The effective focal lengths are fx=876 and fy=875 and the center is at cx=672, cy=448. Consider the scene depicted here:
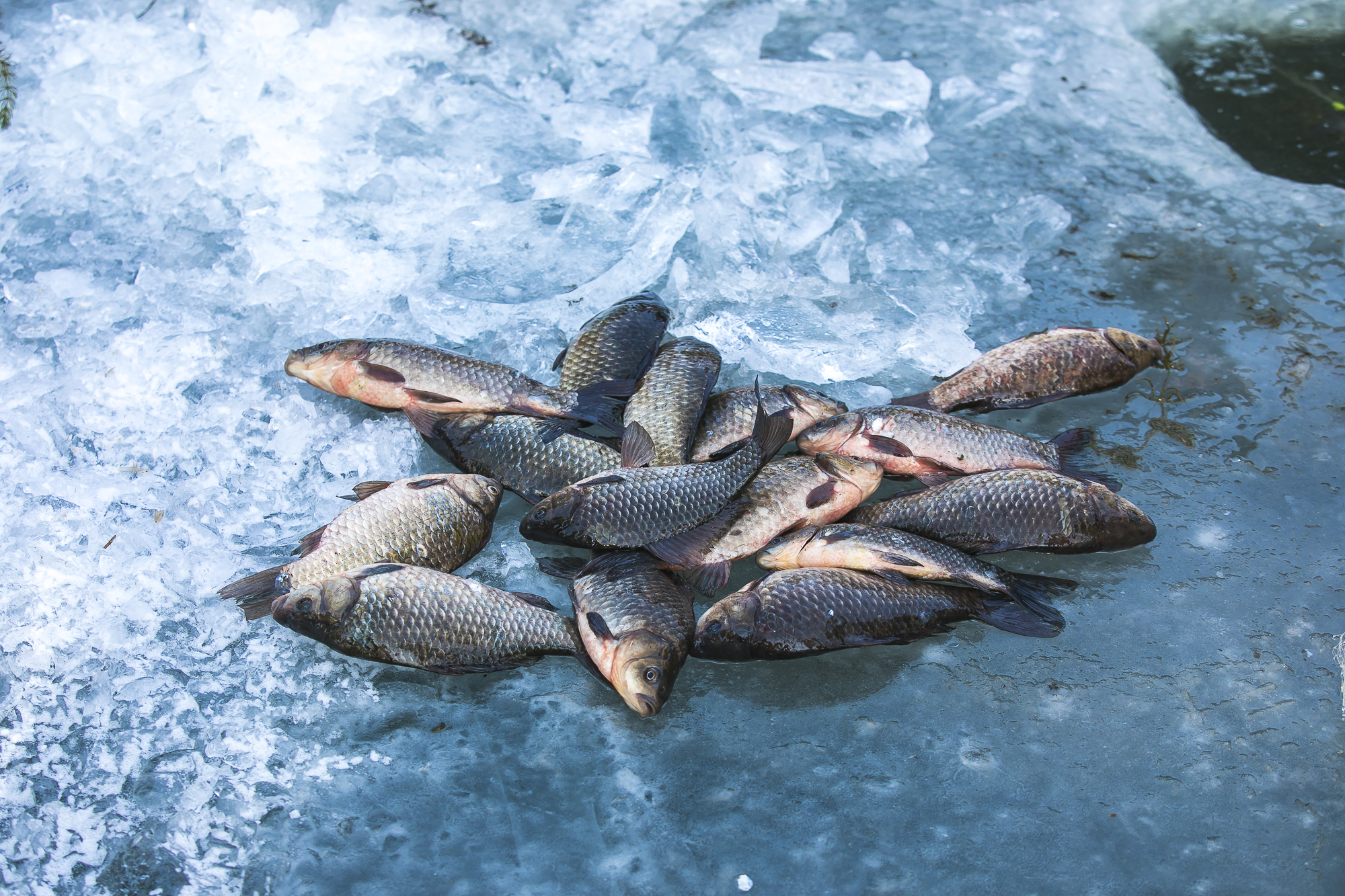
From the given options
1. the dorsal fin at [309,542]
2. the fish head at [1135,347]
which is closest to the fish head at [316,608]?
the dorsal fin at [309,542]

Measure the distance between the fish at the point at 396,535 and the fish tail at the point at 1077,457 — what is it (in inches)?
88.7

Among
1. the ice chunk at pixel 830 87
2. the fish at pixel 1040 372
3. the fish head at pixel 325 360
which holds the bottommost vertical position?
the fish head at pixel 325 360

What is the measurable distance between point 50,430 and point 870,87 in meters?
4.86

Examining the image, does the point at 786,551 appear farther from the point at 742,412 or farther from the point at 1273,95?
the point at 1273,95

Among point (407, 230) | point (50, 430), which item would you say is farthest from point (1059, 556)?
point (50, 430)

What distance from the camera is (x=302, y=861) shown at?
246 cm

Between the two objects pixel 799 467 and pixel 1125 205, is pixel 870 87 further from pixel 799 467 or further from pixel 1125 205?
pixel 799 467

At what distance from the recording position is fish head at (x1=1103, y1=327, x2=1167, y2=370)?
3953 millimetres

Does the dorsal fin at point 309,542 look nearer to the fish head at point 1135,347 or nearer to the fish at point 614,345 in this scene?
the fish at point 614,345

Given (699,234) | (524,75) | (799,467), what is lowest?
(799,467)

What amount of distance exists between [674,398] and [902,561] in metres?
1.09

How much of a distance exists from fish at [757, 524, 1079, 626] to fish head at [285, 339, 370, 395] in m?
→ 1.90

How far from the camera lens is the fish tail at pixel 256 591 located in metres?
2.96

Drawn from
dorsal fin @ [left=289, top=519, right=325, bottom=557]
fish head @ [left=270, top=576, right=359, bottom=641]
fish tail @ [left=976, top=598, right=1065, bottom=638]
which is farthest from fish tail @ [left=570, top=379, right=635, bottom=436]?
fish tail @ [left=976, top=598, right=1065, bottom=638]
